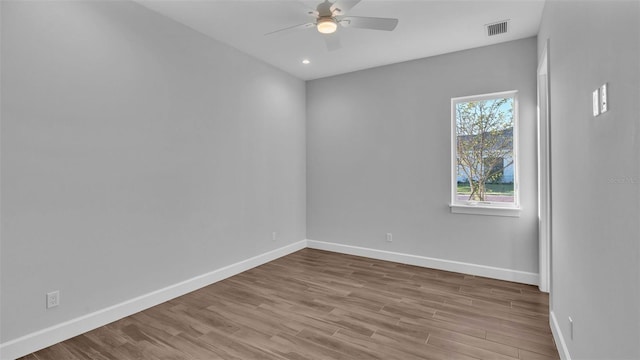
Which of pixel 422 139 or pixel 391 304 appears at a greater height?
pixel 422 139

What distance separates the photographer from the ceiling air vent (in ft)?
10.3

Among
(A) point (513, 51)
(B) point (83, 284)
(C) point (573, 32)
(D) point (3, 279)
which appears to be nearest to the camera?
(C) point (573, 32)

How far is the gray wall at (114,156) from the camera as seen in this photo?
7.20 ft

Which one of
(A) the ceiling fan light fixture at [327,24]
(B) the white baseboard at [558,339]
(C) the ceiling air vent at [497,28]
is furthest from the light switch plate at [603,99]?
(C) the ceiling air vent at [497,28]

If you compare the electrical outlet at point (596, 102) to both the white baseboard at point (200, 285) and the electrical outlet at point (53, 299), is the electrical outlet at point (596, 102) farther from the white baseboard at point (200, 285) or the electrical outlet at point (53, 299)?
the electrical outlet at point (53, 299)

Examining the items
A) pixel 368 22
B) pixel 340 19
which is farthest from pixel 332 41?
pixel 368 22

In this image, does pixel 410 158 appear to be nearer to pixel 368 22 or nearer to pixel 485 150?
pixel 485 150

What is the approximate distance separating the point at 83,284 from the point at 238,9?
8.87 ft

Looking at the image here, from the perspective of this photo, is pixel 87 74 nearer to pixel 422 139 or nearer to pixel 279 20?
pixel 279 20

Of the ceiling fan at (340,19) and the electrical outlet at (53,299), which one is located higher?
the ceiling fan at (340,19)

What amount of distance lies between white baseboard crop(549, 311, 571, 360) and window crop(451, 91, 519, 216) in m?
1.41

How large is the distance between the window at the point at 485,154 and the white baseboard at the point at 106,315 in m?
2.96

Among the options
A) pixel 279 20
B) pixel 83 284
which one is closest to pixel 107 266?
pixel 83 284

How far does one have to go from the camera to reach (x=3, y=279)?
82.9 inches
